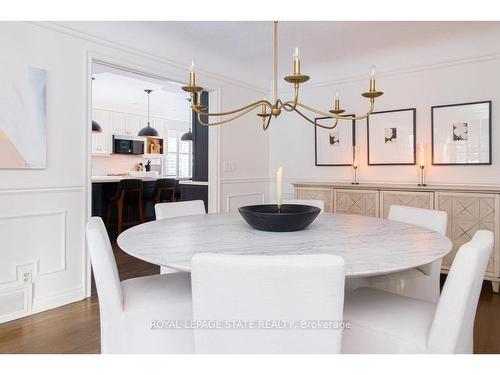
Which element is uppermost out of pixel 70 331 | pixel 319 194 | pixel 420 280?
pixel 319 194

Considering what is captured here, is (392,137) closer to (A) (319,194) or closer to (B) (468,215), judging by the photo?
(A) (319,194)

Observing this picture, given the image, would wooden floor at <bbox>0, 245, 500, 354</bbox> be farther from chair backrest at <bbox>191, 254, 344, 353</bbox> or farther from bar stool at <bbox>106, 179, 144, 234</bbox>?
bar stool at <bbox>106, 179, 144, 234</bbox>

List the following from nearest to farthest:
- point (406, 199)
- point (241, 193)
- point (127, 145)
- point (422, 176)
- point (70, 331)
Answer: point (70, 331)
point (406, 199)
point (422, 176)
point (241, 193)
point (127, 145)

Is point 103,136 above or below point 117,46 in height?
below

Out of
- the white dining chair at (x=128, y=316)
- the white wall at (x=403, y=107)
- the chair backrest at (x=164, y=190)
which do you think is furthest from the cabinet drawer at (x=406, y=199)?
the chair backrest at (x=164, y=190)

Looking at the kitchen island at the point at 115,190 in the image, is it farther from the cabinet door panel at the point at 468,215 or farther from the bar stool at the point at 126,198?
the cabinet door panel at the point at 468,215

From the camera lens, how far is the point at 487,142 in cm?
334

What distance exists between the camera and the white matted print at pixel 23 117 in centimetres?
242

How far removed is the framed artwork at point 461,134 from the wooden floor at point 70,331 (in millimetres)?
1280

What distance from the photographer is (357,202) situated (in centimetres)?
366

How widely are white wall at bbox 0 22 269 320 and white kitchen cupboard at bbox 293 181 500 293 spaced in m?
2.36

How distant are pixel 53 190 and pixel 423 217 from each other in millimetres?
2487

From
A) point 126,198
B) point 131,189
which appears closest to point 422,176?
point 131,189
